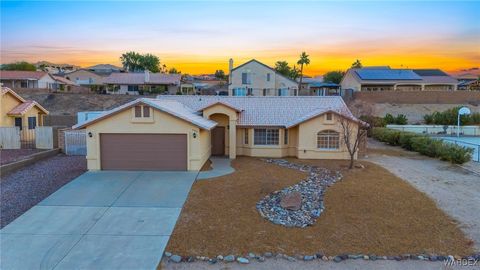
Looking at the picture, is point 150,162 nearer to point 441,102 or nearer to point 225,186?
point 225,186

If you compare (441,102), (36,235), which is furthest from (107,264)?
(441,102)

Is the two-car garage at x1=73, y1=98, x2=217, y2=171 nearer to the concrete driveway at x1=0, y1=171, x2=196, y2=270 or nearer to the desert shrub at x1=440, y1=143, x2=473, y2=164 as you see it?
the concrete driveway at x1=0, y1=171, x2=196, y2=270

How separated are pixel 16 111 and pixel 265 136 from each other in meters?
19.8

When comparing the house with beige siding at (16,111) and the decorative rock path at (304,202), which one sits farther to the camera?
the house with beige siding at (16,111)

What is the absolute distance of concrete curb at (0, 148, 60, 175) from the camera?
17.7m

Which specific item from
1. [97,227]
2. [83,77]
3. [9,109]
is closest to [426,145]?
[97,227]

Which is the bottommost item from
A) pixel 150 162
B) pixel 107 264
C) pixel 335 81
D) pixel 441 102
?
pixel 107 264

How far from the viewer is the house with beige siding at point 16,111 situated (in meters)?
26.9

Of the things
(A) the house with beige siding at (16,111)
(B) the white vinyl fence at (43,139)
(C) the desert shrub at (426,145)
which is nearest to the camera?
(C) the desert shrub at (426,145)

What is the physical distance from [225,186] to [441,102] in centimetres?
4903

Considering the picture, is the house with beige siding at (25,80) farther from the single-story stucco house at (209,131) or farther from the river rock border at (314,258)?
the river rock border at (314,258)

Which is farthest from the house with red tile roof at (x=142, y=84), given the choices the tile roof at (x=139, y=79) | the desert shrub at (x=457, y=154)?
the desert shrub at (x=457, y=154)

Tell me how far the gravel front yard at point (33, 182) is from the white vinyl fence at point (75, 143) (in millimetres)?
1291

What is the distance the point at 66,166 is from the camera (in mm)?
19875
